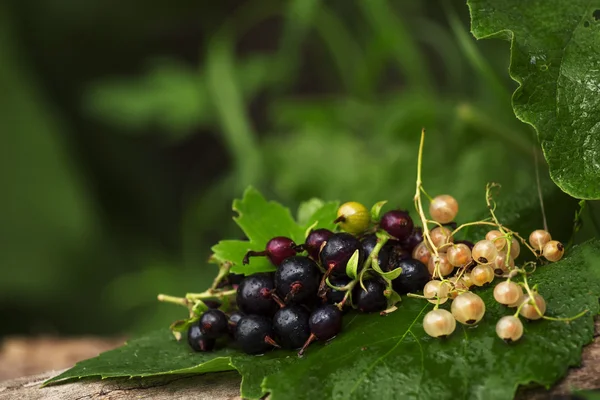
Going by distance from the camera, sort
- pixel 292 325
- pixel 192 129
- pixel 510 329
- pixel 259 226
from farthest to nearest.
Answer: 1. pixel 192 129
2. pixel 259 226
3. pixel 292 325
4. pixel 510 329

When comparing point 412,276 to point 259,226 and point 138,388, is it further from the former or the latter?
point 138,388

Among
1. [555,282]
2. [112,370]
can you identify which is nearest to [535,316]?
[555,282]

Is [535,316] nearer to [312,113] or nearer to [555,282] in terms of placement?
[555,282]

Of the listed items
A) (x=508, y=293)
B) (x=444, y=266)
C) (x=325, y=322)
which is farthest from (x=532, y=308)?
(x=325, y=322)

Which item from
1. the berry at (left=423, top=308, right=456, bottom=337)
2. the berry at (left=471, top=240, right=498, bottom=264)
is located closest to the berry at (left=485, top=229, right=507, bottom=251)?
the berry at (left=471, top=240, right=498, bottom=264)

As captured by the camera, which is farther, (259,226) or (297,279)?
(259,226)

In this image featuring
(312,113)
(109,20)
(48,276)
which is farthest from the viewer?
(109,20)
